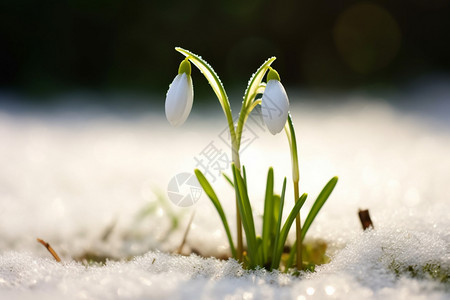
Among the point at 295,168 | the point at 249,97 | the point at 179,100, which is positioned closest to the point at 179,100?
the point at 179,100

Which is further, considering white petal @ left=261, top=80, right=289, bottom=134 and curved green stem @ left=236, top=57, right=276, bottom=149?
curved green stem @ left=236, top=57, right=276, bottom=149

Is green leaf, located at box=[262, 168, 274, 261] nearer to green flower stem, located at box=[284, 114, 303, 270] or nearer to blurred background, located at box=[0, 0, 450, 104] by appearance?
green flower stem, located at box=[284, 114, 303, 270]

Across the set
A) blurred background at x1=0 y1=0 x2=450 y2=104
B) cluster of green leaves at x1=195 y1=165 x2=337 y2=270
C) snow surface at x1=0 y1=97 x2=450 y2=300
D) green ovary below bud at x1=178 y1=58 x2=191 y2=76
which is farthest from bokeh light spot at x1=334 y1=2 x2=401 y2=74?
green ovary below bud at x1=178 y1=58 x2=191 y2=76

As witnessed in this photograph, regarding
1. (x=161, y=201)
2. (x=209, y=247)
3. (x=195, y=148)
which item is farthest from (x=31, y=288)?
(x=195, y=148)

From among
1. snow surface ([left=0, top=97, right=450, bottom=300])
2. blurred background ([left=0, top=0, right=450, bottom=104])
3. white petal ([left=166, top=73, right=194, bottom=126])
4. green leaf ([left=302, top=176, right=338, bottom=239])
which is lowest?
snow surface ([left=0, top=97, right=450, bottom=300])

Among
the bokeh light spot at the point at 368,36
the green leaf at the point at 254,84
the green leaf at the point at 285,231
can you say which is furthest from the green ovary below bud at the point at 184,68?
the bokeh light spot at the point at 368,36

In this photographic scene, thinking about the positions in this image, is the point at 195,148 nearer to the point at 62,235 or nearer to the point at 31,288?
the point at 62,235
